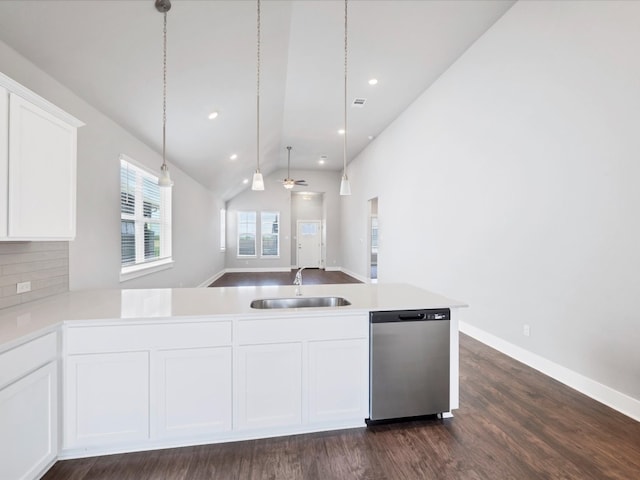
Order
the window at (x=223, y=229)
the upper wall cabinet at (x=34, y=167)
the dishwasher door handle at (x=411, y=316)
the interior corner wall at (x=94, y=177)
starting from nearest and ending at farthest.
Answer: the upper wall cabinet at (x=34, y=167)
the dishwasher door handle at (x=411, y=316)
the interior corner wall at (x=94, y=177)
the window at (x=223, y=229)

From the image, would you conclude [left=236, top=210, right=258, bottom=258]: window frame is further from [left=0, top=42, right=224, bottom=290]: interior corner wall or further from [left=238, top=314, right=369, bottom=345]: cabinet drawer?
[left=238, top=314, right=369, bottom=345]: cabinet drawer

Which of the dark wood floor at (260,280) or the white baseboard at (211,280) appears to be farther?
the dark wood floor at (260,280)

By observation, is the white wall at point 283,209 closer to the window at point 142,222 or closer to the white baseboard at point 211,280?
the white baseboard at point 211,280

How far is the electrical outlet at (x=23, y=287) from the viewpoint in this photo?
1.98 m

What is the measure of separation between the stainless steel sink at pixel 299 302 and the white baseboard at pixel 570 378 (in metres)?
2.19

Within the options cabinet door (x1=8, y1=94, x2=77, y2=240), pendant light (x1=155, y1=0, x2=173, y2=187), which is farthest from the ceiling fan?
cabinet door (x1=8, y1=94, x2=77, y2=240)

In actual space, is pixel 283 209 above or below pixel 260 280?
above

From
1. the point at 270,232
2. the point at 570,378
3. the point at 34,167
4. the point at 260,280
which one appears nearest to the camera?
the point at 34,167

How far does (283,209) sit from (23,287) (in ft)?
29.0

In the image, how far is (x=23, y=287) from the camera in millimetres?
2016

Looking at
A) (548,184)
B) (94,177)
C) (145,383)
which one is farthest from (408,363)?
(94,177)

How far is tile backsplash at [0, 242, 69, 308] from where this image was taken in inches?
74.4

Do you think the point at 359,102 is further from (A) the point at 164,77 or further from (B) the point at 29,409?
(B) the point at 29,409

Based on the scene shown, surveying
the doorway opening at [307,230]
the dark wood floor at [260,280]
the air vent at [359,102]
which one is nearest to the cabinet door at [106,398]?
the air vent at [359,102]
